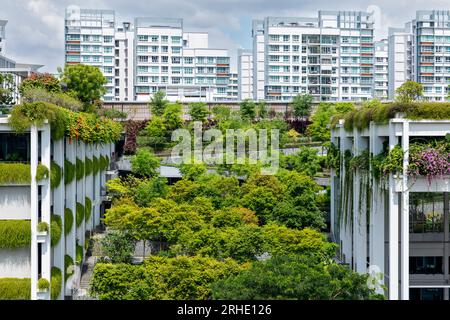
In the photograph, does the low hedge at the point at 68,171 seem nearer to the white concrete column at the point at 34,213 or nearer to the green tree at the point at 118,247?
the white concrete column at the point at 34,213

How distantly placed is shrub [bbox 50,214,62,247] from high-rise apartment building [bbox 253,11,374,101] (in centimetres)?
2208

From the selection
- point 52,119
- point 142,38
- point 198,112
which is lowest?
point 52,119

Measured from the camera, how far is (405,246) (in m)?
7.99

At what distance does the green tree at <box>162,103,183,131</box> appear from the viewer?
2086 centimetres

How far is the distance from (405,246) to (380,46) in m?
27.6

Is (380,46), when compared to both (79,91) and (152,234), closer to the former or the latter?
(79,91)

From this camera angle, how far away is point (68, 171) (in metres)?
9.65

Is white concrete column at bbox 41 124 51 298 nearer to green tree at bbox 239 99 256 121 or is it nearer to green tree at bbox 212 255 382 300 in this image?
green tree at bbox 212 255 382 300

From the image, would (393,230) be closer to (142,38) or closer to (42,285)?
(42,285)

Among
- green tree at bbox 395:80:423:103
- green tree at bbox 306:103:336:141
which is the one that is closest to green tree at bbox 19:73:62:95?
green tree at bbox 395:80:423:103

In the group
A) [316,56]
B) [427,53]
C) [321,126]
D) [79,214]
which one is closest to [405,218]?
[79,214]

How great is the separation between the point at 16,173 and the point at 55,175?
473mm

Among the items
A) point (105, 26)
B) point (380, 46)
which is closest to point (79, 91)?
point (105, 26)

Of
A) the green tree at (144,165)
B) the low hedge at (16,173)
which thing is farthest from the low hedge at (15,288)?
the green tree at (144,165)
